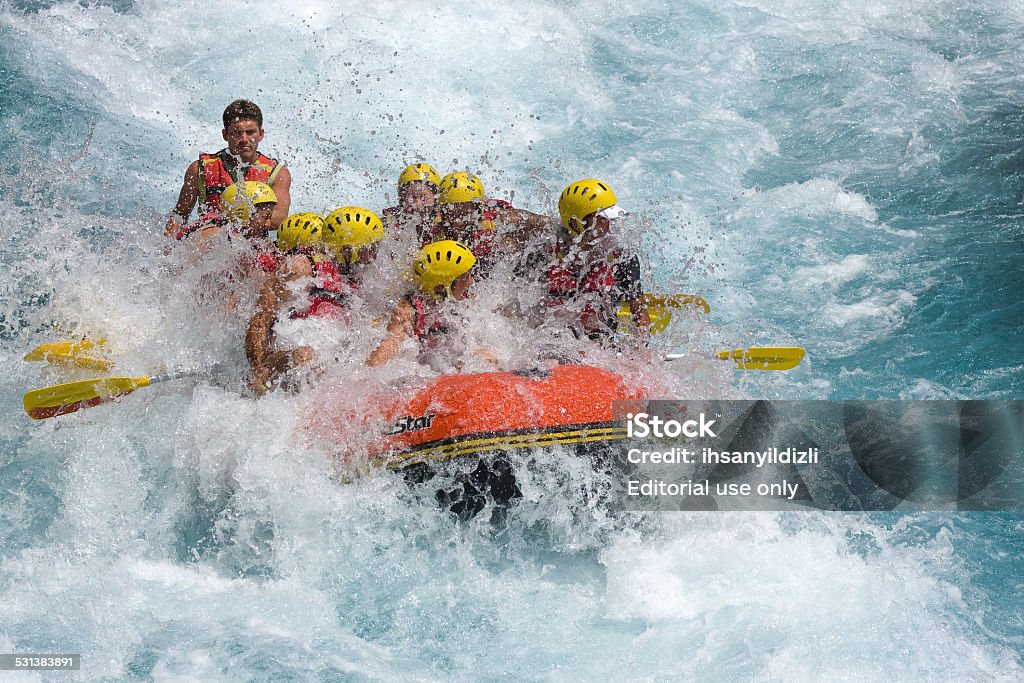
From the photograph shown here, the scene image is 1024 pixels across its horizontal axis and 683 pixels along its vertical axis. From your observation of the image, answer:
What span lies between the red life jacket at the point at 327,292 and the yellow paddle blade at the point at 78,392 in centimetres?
97

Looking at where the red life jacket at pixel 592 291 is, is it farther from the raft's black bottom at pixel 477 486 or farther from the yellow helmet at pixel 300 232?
the yellow helmet at pixel 300 232

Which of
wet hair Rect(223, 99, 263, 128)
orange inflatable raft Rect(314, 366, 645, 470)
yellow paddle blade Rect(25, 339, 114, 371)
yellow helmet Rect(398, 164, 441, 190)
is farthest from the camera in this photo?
yellow helmet Rect(398, 164, 441, 190)

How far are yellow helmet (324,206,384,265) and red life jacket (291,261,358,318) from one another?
5.0 inches

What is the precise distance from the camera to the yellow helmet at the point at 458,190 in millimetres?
6133

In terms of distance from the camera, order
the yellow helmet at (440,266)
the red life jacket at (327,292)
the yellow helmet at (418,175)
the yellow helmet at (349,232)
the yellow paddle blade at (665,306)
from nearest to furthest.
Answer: the yellow helmet at (440,266) → the red life jacket at (327,292) → the yellow helmet at (349,232) → the yellow paddle blade at (665,306) → the yellow helmet at (418,175)

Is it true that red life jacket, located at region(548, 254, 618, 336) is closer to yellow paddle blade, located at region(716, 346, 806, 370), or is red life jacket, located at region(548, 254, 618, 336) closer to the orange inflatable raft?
the orange inflatable raft

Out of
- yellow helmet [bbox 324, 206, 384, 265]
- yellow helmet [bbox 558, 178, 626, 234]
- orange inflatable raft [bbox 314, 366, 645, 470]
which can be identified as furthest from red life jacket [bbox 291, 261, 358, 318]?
yellow helmet [bbox 558, 178, 626, 234]

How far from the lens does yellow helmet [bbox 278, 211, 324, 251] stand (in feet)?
18.1

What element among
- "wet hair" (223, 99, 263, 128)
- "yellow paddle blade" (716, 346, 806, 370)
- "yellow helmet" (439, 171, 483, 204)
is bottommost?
"yellow paddle blade" (716, 346, 806, 370)

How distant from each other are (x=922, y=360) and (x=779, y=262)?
5.15 ft

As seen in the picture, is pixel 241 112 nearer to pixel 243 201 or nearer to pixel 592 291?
pixel 243 201

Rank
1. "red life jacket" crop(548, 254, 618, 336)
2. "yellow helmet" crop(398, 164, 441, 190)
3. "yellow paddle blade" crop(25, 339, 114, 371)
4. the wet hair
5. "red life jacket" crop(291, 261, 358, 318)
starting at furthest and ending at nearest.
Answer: "yellow helmet" crop(398, 164, 441, 190) < the wet hair < "yellow paddle blade" crop(25, 339, 114, 371) < "red life jacket" crop(548, 254, 618, 336) < "red life jacket" crop(291, 261, 358, 318)

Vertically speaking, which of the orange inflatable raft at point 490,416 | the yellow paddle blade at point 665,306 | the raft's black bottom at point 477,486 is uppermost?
the yellow paddle blade at point 665,306

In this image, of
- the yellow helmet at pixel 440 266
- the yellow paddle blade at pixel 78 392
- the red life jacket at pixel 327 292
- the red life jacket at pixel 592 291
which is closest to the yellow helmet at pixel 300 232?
the red life jacket at pixel 327 292
